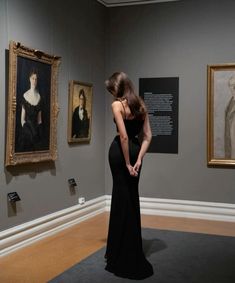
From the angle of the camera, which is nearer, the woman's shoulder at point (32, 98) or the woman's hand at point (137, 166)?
the woman's hand at point (137, 166)

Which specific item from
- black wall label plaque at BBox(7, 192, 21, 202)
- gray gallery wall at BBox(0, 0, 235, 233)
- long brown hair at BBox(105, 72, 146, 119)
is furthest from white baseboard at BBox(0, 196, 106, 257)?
long brown hair at BBox(105, 72, 146, 119)

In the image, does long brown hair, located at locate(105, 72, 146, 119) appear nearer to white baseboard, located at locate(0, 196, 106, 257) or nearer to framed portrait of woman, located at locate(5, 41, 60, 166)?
framed portrait of woman, located at locate(5, 41, 60, 166)

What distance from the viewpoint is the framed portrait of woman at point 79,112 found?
17.4 ft

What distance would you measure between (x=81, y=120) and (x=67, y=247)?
180cm

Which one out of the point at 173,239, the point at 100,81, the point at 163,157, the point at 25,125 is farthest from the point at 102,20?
the point at 173,239

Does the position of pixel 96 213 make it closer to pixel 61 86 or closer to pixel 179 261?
pixel 61 86

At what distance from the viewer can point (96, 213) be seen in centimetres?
604

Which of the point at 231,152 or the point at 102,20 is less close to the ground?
the point at 102,20

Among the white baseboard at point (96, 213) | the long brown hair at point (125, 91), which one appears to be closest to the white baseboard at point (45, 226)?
the white baseboard at point (96, 213)

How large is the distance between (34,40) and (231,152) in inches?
117

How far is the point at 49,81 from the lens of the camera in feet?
15.8

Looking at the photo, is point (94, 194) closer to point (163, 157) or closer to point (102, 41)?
point (163, 157)

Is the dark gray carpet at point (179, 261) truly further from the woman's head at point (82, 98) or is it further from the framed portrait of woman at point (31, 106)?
the woman's head at point (82, 98)

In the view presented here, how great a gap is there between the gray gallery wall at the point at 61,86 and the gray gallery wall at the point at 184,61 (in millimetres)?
545
